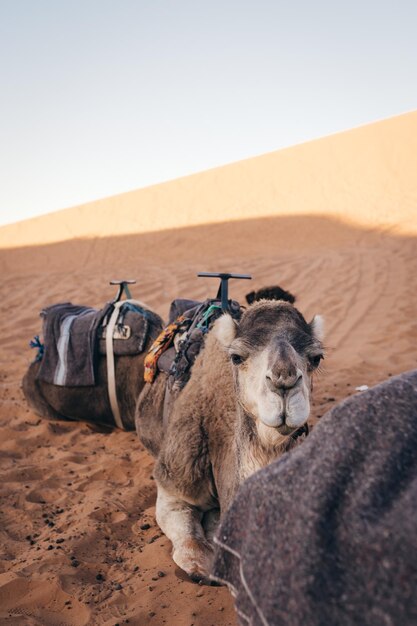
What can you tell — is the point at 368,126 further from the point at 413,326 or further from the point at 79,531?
the point at 79,531

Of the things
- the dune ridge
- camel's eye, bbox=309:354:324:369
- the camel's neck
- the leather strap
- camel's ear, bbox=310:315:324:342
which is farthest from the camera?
the dune ridge

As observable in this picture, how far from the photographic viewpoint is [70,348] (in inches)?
195

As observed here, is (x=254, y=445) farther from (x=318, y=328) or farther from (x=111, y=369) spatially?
(x=111, y=369)

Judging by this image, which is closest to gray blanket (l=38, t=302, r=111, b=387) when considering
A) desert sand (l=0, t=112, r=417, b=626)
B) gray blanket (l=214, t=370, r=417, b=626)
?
desert sand (l=0, t=112, r=417, b=626)

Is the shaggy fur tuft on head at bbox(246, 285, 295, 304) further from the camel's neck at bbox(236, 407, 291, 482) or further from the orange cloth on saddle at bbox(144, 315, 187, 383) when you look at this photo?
the orange cloth on saddle at bbox(144, 315, 187, 383)

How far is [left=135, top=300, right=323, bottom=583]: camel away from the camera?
7.47 ft

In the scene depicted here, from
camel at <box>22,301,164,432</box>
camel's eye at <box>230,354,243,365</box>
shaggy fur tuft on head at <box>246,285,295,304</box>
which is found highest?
shaggy fur tuft on head at <box>246,285,295,304</box>

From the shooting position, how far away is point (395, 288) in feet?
35.8

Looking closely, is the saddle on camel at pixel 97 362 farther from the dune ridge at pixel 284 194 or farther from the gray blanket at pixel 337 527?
the dune ridge at pixel 284 194

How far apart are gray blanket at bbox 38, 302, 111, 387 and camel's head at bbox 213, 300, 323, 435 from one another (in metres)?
2.27

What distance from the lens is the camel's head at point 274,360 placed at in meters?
2.24

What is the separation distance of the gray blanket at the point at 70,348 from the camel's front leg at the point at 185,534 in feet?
6.05

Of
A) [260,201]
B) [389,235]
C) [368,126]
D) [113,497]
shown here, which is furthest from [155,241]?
[368,126]

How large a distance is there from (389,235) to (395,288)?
23.1 feet
